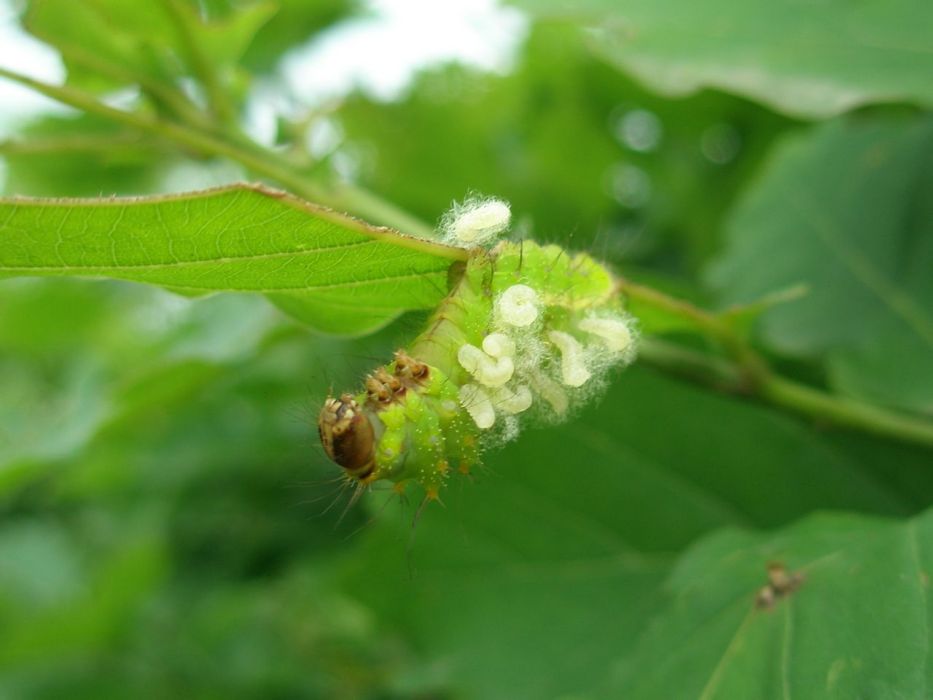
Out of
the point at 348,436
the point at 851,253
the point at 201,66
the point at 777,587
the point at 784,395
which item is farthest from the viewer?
the point at 851,253

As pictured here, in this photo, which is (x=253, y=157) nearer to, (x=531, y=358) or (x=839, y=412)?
(x=531, y=358)

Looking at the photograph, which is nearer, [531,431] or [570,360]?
[570,360]

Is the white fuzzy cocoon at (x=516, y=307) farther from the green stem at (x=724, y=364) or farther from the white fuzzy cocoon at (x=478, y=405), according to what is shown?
the green stem at (x=724, y=364)

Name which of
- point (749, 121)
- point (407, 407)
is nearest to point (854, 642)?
point (407, 407)

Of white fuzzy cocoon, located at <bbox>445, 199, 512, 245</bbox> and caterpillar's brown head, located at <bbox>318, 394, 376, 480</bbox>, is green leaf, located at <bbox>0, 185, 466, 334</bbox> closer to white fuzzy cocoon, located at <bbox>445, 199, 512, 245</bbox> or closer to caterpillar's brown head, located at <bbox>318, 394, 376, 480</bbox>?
white fuzzy cocoon, located at <bbox>445, 199, 512, 245</bbox>

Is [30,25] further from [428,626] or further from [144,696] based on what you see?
[144,696]

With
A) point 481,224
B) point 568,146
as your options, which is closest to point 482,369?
point 481,224

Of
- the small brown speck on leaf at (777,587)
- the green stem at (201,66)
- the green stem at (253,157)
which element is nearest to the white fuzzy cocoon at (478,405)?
the small brown speck on leaf at (777,587)
